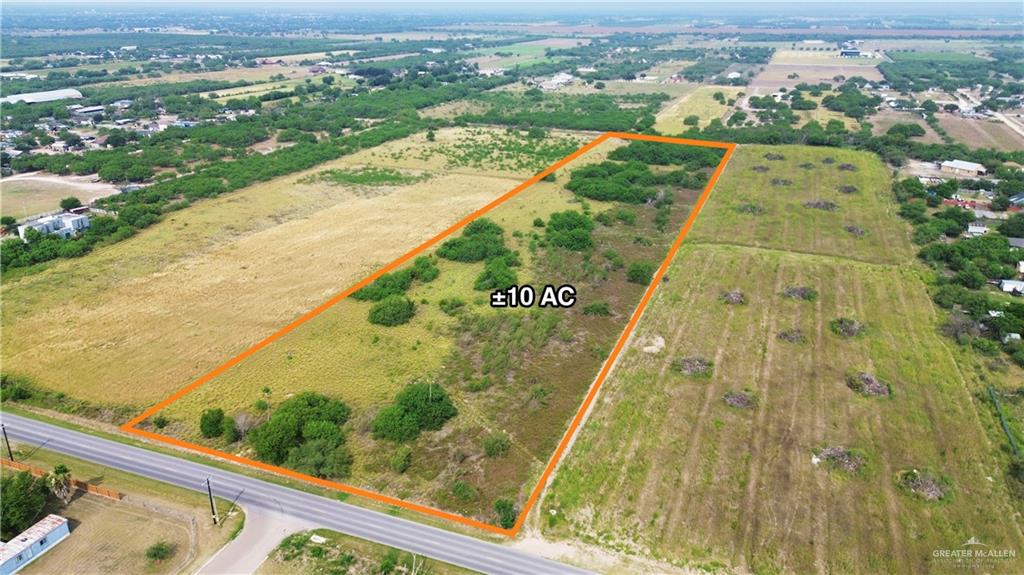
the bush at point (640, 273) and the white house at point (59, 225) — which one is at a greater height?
the white house at point (59, 225)

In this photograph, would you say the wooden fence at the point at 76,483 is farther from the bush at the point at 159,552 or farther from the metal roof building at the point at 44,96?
the metal roof building at the point at 44,96

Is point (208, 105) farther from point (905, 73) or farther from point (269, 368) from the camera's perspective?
point (905, 73)

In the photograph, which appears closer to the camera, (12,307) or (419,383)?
(419,383)

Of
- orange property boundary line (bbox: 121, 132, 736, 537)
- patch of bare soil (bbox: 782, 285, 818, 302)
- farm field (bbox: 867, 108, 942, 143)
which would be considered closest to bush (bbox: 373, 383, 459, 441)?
orange property boundary line (bbox: 121, 132, 736, 537)

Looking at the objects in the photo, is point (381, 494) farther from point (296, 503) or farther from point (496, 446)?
point (496, 446)

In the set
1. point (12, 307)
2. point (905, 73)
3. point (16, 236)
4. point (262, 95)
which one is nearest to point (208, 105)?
point (262, 95)

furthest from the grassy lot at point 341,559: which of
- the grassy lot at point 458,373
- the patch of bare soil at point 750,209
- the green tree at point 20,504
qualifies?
the patch of bare soil at point 750,209
